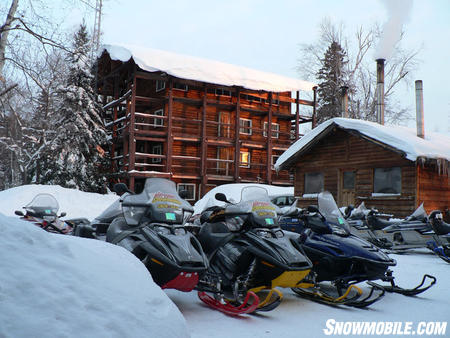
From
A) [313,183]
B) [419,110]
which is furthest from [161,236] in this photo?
[419,110]

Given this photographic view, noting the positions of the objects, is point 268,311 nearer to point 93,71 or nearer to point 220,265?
point 220,265

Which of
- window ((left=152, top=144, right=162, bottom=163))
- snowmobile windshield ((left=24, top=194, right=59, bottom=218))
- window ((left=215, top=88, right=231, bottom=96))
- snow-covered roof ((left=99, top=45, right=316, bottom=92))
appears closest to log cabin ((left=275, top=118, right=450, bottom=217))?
snow-covered roof ((left=99, top=45, right=316, bottom=92))

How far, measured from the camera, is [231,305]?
A: 16.6 feet

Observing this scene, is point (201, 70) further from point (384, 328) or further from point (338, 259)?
point (384, 328)

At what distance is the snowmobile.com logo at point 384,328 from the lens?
172 inches

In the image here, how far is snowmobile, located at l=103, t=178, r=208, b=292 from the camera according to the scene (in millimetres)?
4426

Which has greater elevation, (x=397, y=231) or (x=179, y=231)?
(x=179, y=231)

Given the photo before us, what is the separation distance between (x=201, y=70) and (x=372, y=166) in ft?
35.5

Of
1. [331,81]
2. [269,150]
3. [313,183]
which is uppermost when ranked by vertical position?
[331,81]

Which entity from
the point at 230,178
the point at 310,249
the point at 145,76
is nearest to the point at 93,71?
the point at 145,76

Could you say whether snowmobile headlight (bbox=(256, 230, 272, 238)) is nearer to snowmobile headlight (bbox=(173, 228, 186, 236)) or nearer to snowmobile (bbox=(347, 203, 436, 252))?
snowmobile headlight (bbox=(173, 228, 186, 236))

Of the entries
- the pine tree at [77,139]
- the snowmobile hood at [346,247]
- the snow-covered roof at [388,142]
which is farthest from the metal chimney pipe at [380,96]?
the snowmobile hood at [346,247]

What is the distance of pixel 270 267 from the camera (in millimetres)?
5027

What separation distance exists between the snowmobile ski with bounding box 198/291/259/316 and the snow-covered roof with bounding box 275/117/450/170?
10820 millimetres
